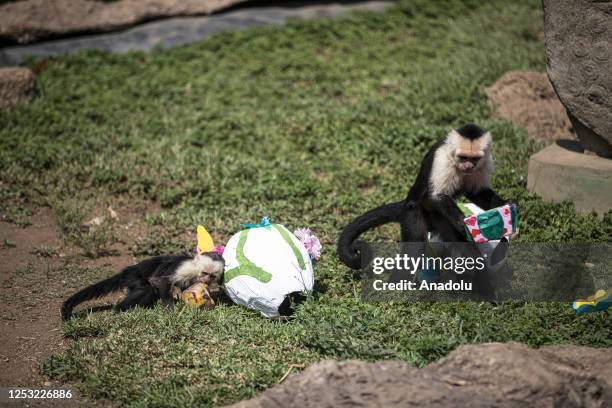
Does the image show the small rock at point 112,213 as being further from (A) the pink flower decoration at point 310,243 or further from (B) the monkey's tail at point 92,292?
(A) the pink flower decoration at point 310,243

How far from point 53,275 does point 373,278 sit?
9.32ft

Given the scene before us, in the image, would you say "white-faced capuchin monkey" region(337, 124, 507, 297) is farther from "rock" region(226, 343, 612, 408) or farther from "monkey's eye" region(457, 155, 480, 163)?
"rock" region(226, 343, 612, 408)

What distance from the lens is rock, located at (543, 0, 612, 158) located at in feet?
21.4

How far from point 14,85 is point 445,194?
6288mm

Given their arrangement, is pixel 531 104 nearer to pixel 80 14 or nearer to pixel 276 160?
pixel 276 160

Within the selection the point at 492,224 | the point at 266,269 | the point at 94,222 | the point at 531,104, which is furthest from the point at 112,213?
the point at 531,104

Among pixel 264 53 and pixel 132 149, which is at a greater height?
pixel 264 53

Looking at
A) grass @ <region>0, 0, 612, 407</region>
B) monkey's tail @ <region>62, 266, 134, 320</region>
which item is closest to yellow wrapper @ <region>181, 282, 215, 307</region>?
grass @ <region>0, 0, 612, 407</region>

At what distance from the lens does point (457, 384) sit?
12.7 feet

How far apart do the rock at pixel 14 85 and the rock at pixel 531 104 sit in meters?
6.02

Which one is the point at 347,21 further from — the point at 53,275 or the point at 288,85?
the point at 53,275

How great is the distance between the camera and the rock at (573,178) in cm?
673

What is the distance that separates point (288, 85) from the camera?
10.1 meters

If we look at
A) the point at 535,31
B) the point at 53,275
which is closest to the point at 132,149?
the point at 53,275
